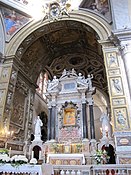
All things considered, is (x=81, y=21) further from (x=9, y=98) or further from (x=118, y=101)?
(x=9, y=98)

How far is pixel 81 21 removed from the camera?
9578 millimetres

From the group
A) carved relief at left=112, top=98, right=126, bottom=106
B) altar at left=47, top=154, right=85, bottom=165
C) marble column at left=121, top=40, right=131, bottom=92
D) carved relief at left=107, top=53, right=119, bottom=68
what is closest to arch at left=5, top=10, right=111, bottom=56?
carved relief at left=107, top=53, right=119, bottom=68

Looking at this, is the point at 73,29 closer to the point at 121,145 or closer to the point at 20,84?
the point at 20,84

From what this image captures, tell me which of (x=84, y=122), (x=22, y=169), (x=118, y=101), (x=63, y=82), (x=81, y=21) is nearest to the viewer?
(x=22, y=169)

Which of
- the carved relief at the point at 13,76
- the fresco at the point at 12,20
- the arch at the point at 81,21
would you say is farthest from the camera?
the fresco at the point at 12,20

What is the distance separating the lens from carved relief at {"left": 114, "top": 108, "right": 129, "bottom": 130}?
6680 mm

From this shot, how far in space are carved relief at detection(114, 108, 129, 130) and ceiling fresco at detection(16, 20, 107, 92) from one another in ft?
13.9

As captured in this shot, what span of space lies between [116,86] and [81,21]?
13.8 ft

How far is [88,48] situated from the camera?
12.4 meters

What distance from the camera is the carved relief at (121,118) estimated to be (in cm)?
668

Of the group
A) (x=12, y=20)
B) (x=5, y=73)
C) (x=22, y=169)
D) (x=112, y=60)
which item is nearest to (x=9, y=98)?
(x=5, y=73)

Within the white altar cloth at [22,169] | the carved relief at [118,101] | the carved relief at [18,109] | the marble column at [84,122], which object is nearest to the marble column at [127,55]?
the carved relief at [118,101]

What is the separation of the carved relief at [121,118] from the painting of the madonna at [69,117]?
9.81 ft

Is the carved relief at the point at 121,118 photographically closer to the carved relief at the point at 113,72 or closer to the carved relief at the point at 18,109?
the carved relief at the point at 113,72
